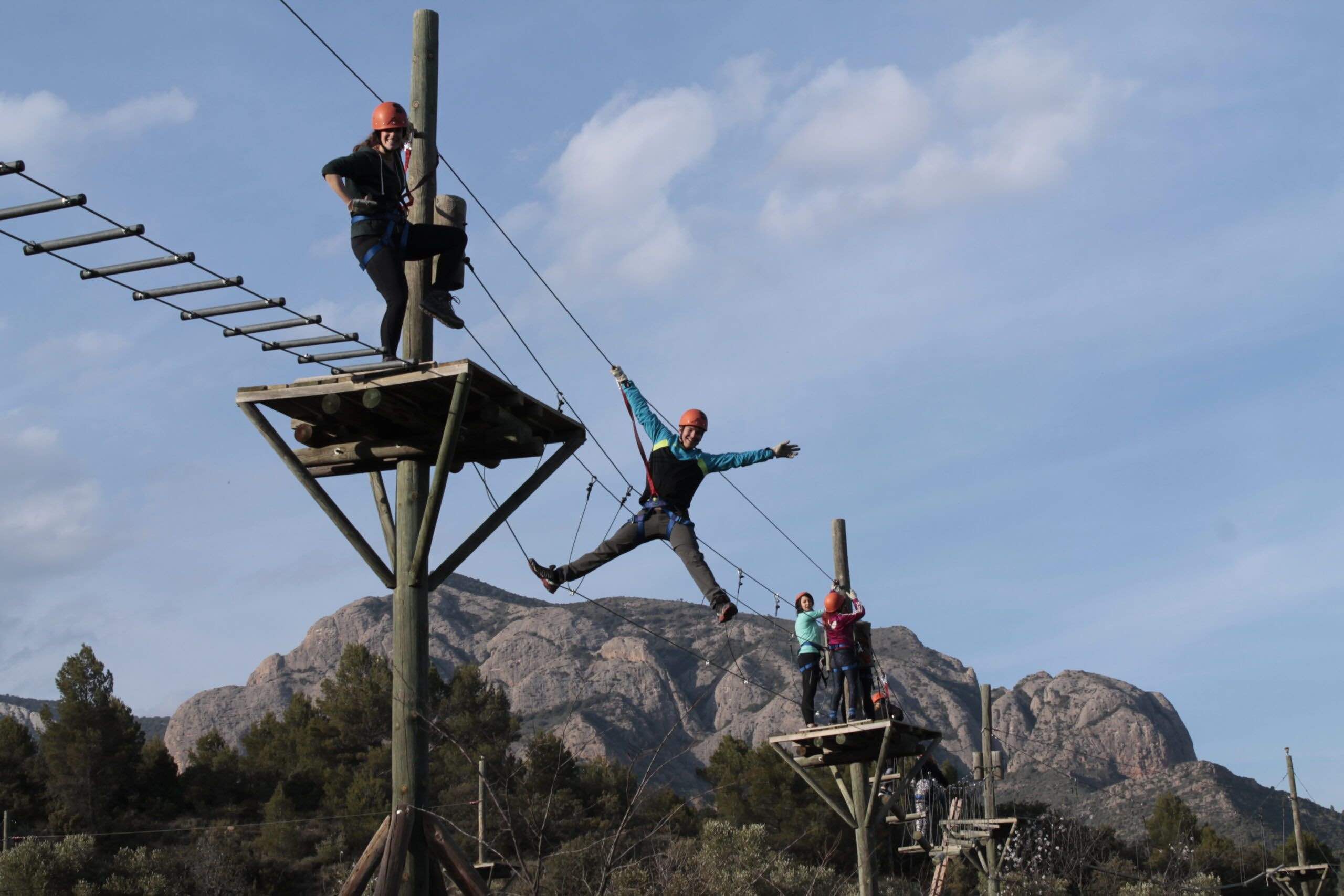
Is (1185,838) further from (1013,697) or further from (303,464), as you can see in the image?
(1013,697)

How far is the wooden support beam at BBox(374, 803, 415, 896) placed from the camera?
7.62 meters

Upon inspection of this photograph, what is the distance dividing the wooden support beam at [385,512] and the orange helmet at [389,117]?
2072 mm

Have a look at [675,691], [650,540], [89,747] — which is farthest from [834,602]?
[675,691]

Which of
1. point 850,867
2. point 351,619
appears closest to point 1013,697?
point 351,619

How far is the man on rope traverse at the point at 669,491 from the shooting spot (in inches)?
404

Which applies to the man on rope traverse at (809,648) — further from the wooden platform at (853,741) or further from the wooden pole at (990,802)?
the wooden pole at (990,802)

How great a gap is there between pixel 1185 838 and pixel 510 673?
235 ft

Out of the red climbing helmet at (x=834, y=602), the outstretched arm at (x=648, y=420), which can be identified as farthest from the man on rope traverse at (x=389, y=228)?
the red climbing helmet at (x=834, y=602)

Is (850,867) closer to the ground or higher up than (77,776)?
closer to the ground

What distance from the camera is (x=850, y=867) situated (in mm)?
43688

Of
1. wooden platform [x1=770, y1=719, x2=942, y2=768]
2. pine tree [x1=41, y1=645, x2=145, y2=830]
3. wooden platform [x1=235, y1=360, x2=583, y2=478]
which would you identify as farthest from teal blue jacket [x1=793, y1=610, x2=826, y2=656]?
pine tree [x1=41, y1=645, x2=145, y2=830]

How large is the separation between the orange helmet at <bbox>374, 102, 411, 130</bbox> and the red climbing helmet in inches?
310

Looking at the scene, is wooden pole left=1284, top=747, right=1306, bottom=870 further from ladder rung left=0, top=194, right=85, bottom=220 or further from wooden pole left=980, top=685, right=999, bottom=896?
ladder rung left=0, top=194, right=85, bottom=220

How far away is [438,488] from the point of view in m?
8.42
